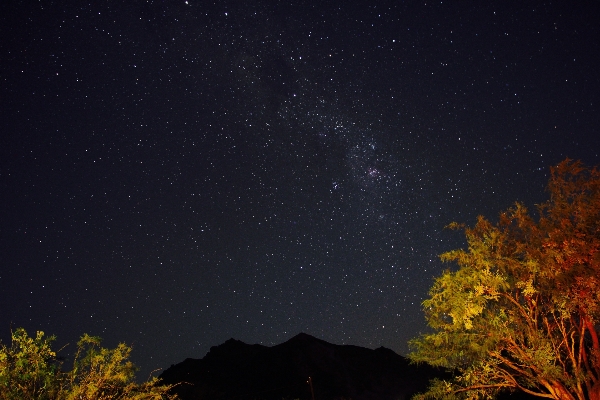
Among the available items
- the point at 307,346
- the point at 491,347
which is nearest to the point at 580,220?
the point at 491,347

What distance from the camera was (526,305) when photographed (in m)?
15.4

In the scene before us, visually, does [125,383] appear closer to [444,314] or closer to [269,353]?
[444,314]

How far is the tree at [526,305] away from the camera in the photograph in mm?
13398

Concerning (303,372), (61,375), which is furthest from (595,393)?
(303,372)

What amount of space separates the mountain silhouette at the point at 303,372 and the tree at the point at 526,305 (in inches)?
1711

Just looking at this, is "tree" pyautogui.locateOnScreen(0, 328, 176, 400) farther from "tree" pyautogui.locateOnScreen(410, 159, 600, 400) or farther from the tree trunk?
the tree trunk

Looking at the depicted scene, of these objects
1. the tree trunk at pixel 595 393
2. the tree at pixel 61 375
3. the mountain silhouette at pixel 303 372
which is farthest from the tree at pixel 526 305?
the mountain silhouette at pixel 303 372

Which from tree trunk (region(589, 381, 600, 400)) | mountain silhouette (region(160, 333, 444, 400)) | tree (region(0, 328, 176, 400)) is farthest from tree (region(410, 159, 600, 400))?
mountain silhouette (region(160, 333, 444, 400))

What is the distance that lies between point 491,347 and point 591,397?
9.89ft

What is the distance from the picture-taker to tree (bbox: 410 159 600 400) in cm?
1340

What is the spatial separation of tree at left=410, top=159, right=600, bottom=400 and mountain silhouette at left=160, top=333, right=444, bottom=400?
43.5 m

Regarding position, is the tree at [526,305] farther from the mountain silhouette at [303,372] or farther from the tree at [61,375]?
the mountain silhouette at [303,372]

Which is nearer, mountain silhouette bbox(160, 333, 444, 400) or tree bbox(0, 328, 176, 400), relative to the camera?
tree bbox(0, 328, 176, 400)

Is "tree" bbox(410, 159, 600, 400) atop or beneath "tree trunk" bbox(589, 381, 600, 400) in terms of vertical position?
atop
